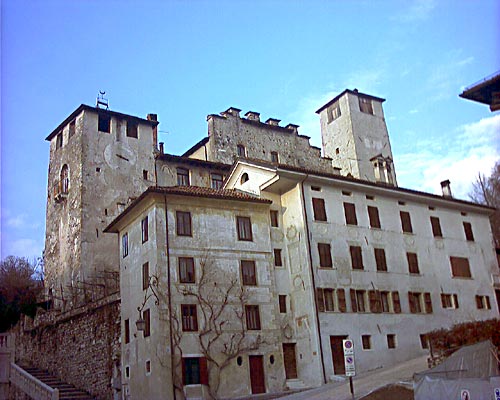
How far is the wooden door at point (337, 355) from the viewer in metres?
32.1

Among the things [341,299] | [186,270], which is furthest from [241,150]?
[186,270]

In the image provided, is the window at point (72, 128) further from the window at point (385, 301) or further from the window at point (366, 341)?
the window at point (366, 341)

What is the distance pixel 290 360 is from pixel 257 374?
2.45m

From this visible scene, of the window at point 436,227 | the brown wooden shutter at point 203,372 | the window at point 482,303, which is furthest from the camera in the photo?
the window at point 482,303

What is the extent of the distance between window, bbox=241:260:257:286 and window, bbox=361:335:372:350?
22.6ft

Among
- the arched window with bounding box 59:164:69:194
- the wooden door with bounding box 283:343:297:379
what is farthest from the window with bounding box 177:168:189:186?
the wooden door with bounding box 283:343:297:379

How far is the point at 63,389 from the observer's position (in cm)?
3497

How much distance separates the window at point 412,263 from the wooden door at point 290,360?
32.1 feet

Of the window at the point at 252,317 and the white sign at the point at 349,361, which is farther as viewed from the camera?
the window at the point at 252,317

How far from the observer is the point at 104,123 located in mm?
48594

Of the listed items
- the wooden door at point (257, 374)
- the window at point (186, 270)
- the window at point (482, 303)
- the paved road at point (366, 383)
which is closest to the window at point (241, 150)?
the window at point (186, 270)

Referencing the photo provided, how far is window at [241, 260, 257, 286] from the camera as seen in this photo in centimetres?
3294

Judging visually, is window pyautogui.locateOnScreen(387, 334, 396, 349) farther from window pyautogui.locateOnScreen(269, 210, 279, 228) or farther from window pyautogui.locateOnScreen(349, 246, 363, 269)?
window pyautogui.locateOnScreen(269, 210, 279, 228)

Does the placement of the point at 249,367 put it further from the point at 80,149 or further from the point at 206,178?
the point at 80,149
